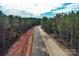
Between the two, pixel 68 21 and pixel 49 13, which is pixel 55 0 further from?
pixel 68 21

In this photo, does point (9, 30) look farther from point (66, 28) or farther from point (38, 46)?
point (66, 28)

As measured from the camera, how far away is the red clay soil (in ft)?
5.29

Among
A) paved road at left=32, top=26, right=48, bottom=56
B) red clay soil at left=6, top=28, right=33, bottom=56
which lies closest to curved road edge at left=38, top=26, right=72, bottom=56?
paved road at left=32, top=26, right=48, bottom=56

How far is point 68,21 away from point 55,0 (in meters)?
0.24

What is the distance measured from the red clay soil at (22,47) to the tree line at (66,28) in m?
0.20

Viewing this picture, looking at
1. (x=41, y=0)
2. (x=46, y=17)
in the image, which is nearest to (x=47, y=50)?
(x=46, y=17)

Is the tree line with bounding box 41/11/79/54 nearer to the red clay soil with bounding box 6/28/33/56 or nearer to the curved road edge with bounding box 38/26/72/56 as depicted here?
the curved road edge with bounding box 38/26/72/56

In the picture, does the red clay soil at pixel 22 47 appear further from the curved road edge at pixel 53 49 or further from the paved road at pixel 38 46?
the curved road edge at pixel 53 49

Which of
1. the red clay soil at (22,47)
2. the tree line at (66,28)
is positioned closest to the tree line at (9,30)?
the red clay soil at (22,47)

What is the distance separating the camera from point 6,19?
1616mm

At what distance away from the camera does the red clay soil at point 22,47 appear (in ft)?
5.29

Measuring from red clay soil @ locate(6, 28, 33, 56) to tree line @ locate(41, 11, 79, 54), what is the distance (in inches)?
8.0

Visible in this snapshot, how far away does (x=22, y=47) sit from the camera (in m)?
1.63

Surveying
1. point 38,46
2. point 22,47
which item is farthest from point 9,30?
point 38,46
